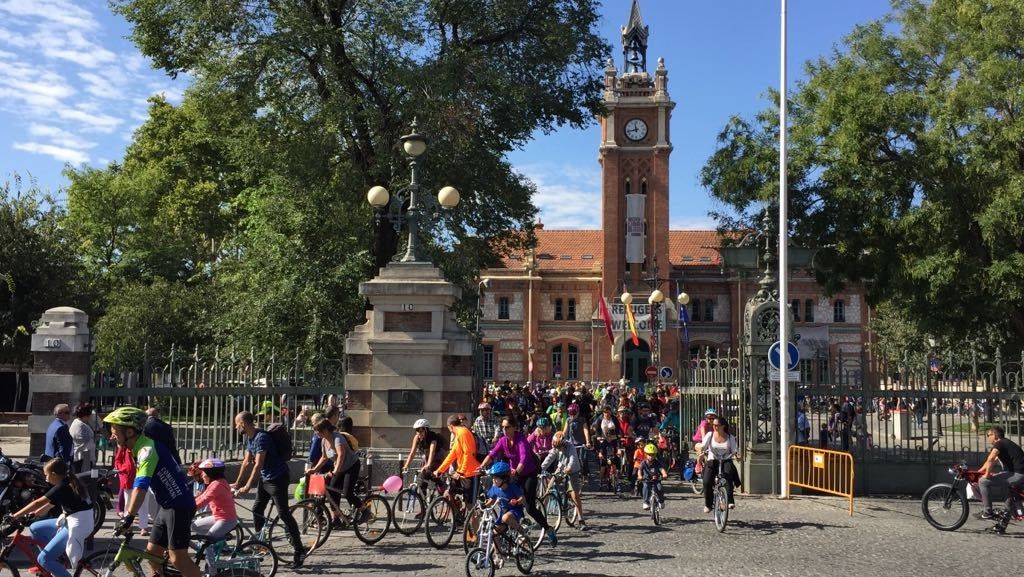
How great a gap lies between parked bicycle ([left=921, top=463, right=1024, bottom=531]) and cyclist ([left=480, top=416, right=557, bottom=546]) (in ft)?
18.7

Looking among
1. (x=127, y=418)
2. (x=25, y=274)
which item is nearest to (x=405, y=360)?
(x=127, y=418)

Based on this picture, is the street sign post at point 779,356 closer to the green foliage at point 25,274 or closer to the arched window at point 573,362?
the green foliage at point 25,274

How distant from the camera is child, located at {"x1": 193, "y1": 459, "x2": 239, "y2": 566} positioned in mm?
8211

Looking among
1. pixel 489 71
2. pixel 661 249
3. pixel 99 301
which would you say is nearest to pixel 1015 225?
pixel 489 71

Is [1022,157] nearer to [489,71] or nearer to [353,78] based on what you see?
[489,71]

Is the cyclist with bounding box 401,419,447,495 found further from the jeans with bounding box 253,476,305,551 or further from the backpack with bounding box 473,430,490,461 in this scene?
the jeans with bounding box 253,476,305,551

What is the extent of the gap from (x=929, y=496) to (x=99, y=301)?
35623mm

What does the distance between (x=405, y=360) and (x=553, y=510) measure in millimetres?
3485

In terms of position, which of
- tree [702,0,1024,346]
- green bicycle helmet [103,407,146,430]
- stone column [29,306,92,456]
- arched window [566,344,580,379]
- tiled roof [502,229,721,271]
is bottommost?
green bicycle helmet [103,407,146,430]

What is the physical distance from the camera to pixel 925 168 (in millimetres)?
23297

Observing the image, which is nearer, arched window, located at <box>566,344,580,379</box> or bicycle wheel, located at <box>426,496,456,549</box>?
bicycle wheel, located at <box>426,496,456,549</box>

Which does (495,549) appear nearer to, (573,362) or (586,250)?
(573,362)

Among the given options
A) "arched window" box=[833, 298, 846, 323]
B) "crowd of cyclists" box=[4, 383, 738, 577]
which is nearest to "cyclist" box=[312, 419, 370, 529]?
"crowd of cyclists" box=[4, 383, 738, 577]

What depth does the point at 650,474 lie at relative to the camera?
13.6m
